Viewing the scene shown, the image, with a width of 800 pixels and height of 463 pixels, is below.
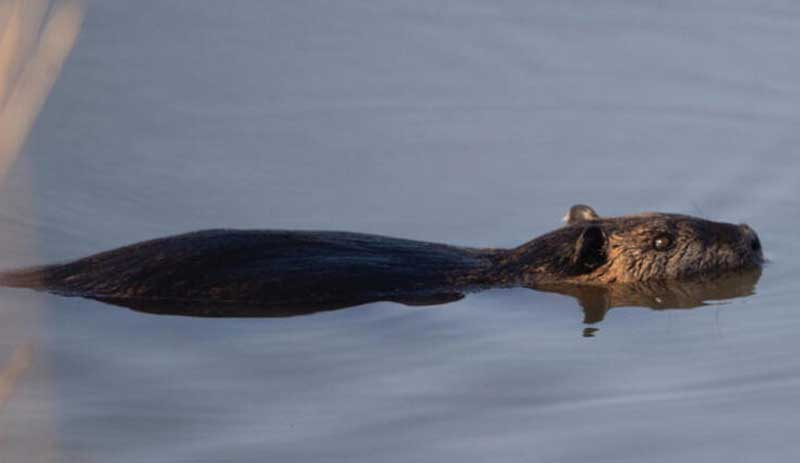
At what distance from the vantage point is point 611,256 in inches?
271

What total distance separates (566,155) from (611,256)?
1.10m

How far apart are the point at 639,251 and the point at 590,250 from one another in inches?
8.3

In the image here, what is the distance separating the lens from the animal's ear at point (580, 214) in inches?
274

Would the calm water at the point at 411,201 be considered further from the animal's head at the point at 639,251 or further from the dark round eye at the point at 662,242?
the dark round eye at the point at 662,242

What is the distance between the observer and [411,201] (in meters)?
7.46

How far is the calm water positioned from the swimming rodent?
12 cm

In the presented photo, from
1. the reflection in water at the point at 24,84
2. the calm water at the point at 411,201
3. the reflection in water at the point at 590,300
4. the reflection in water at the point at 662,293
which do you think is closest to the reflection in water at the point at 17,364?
the calm water at the point at 411,201

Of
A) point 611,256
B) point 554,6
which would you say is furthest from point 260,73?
point 611,256

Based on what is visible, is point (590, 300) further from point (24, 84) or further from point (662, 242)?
point (24, 84)

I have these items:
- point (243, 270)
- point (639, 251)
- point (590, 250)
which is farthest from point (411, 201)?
point (243, 270)

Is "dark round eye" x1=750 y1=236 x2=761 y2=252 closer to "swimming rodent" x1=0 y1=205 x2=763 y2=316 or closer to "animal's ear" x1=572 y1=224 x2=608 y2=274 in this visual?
"swimming rodent" x1=0 y1=205 x2=763 y2=316

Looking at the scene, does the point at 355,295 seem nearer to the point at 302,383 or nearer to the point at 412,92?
the point at 302,383

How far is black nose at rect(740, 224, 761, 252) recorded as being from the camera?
672 centimetres

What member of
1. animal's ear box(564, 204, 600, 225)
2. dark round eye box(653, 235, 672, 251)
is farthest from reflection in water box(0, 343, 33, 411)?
dark round eye box(653, 235, 672, 251)
